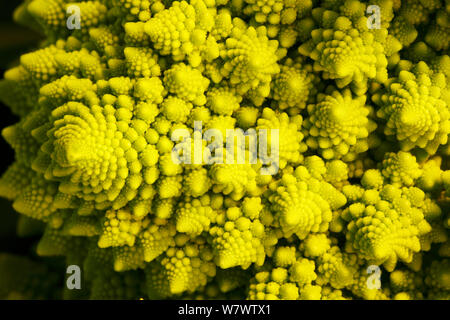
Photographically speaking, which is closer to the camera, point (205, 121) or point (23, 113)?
point (205, 121)

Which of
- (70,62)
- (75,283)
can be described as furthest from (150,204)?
(75,283)

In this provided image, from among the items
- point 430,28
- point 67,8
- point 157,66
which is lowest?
point 157,66

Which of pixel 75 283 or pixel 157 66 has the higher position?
pixel 157 66

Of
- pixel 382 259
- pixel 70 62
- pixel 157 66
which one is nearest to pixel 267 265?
pixel 382 259

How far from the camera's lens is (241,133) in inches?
55.8

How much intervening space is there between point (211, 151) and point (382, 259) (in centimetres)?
59

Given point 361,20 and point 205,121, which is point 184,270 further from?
point 361,20

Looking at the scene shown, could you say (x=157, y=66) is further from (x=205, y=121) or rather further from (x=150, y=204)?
(x=150, y=204)

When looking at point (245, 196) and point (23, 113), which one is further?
point (23, 113)

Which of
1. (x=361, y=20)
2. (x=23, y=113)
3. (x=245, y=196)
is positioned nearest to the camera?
(x=361, y=20)

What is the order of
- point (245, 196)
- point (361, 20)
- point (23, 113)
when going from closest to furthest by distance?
point (361, 20) < point (245, 196) < point (23, 113)

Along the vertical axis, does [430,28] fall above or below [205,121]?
above

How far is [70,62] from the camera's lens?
146cm

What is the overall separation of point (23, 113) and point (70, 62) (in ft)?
1.39
